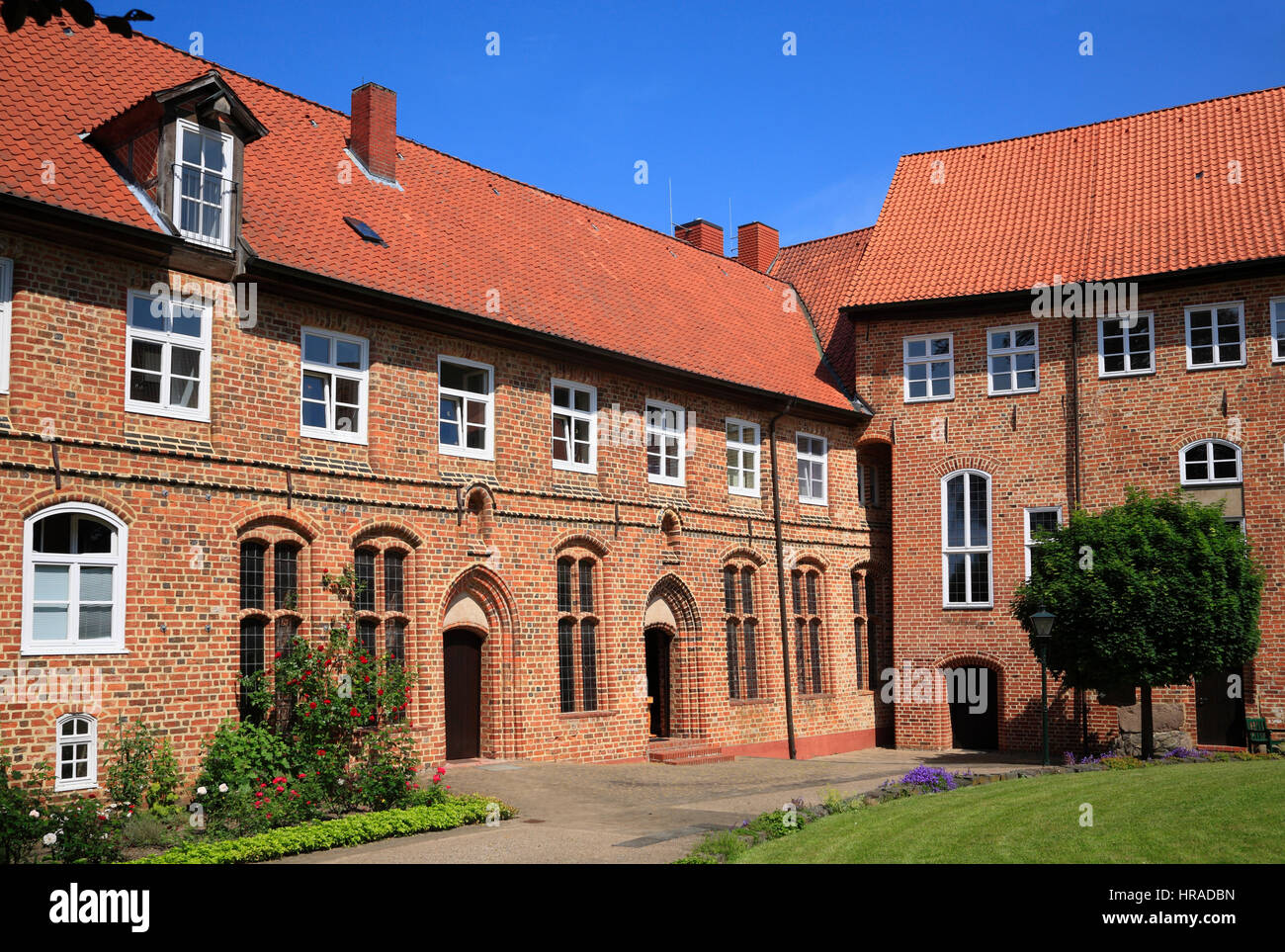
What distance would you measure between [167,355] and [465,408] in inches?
208

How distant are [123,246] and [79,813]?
687 centimetres

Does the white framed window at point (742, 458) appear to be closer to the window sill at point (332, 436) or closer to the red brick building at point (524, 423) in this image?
the red brick building at point (524, 423)

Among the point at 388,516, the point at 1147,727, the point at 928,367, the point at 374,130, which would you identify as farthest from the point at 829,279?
the point at 388,516

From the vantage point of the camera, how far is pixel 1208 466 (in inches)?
1027

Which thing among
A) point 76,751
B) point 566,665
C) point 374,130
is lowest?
point 76,751

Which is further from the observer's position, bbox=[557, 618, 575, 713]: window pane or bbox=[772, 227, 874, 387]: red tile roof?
bbox=[772, 227, 874, 387]: red tile roof

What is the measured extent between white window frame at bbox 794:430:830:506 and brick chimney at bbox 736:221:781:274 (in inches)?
310

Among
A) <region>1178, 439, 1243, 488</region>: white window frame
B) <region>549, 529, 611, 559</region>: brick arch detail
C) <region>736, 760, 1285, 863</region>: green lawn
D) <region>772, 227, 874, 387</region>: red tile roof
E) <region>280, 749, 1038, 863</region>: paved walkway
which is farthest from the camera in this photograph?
<region>772, 227, 874, 387</region>: red tile roof

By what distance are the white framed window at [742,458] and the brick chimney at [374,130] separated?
27.9 feet

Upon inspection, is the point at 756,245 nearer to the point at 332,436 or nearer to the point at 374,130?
the point at 374,130

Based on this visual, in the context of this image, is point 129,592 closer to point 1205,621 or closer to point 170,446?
point 170,446

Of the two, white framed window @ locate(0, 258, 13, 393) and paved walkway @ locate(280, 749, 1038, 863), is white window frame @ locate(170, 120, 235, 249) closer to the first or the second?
white framed window @ locate(0, 258, 13, 393)

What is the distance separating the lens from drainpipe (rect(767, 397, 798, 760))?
26594 mm

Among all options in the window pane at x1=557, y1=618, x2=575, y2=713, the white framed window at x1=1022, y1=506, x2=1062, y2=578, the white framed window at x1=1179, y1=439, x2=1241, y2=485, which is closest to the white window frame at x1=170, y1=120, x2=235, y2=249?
the window pane at x1=557, y1=618, x2=575, y2=713
